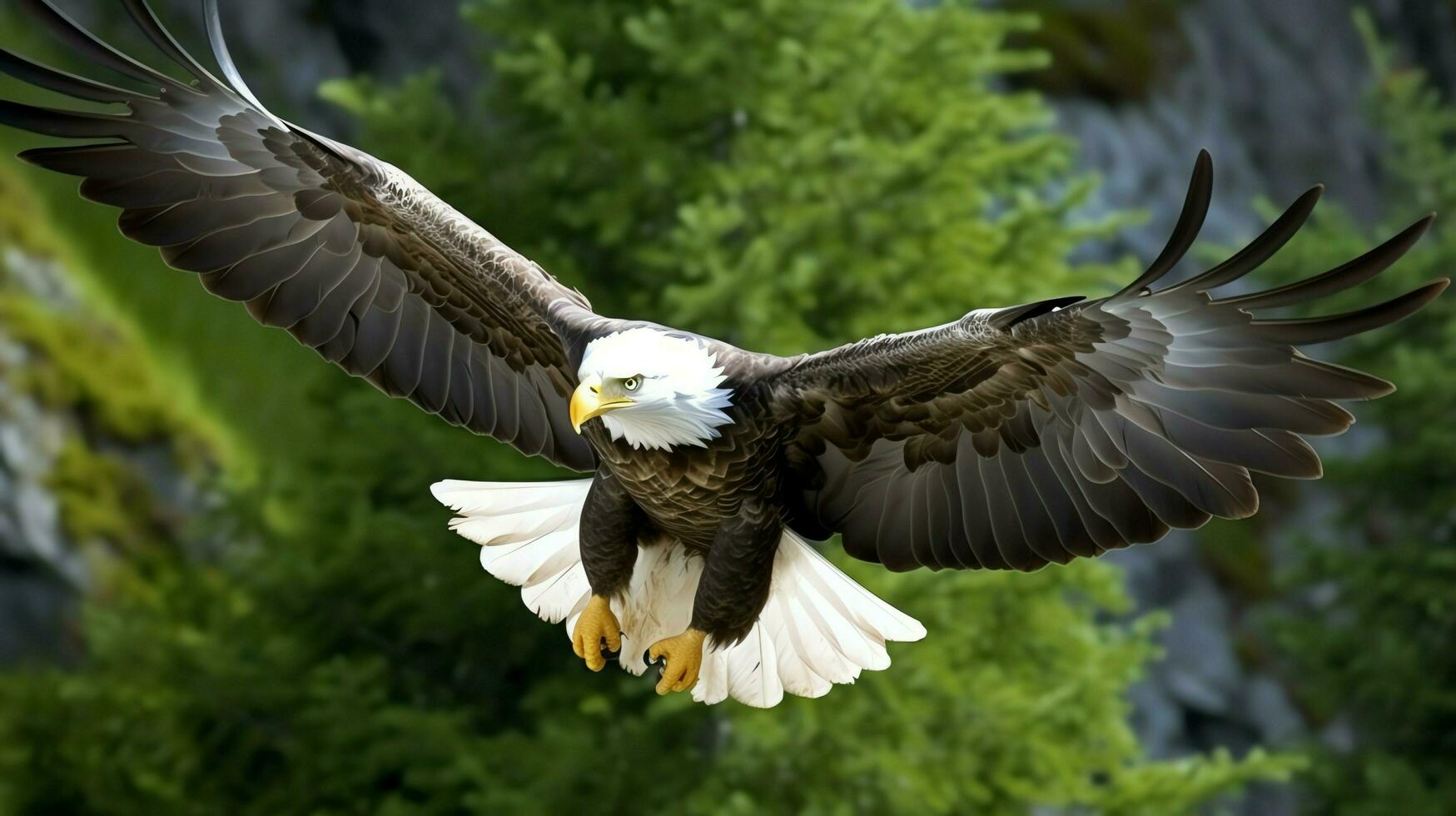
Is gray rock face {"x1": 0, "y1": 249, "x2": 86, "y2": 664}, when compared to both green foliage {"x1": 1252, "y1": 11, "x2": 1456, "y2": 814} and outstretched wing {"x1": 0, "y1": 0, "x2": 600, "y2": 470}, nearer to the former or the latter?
outstretched wing {"x1": 0, "y1": 0, "x2": 600, "y2": 470}

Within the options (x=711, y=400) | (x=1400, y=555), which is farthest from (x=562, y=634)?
(x=1400, y=555)

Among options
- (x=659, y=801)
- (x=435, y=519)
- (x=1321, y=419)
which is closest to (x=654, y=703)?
(x=659, y=801)

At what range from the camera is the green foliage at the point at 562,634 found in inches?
251

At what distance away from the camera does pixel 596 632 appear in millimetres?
3623

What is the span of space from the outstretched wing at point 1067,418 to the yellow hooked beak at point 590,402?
38cm

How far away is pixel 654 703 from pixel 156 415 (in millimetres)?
4666

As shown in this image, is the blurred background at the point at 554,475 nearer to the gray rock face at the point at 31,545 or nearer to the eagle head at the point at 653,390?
the gray rock face at the point at 31,545

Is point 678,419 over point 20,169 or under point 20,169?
under

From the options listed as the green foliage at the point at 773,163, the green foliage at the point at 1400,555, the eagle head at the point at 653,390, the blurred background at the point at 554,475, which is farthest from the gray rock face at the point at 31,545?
the green foliage at the point at 1400,555

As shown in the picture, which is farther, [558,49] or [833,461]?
[558,49]

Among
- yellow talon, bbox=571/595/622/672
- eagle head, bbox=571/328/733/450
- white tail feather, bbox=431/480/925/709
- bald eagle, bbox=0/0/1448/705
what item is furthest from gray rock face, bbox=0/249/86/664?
eagle head, bbox=571/328/733/450

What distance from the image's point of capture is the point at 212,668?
6.79 m

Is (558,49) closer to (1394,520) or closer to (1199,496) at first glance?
(1199,496)

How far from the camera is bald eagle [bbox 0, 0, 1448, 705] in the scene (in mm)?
3115
